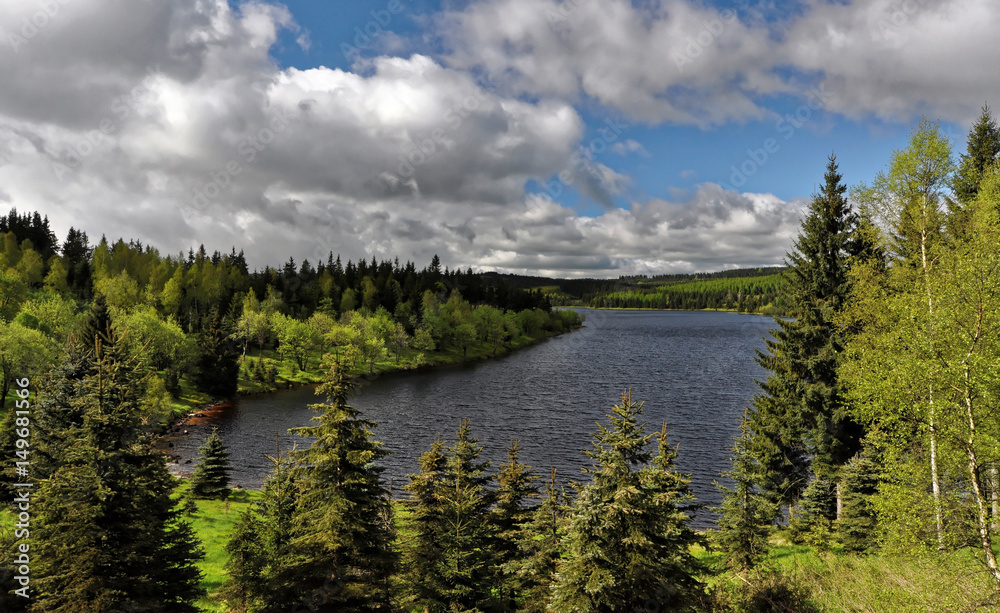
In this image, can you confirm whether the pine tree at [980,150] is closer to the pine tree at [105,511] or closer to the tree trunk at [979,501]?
the tree trunk at [979,501]

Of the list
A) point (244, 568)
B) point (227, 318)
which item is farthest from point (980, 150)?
point (227, 318)

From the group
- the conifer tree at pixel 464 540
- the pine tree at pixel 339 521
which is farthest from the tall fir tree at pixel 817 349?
the pine tree at pixel 339 521

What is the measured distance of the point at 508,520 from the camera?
69.7 feet

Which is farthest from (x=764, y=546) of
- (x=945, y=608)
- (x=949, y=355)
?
(x=949, y=355)

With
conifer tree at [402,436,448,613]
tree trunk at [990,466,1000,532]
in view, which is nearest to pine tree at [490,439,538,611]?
conifer tree at [402,436,448,613]

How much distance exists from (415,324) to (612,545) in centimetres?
11173

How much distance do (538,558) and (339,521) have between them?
25.4 ft

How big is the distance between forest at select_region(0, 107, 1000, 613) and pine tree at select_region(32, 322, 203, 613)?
65 millimetres

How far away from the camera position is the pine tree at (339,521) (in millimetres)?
15328

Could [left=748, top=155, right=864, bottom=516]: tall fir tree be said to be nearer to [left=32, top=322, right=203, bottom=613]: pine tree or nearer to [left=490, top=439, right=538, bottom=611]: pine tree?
[left=490, top=439, right=538, bottom=611]: pine tree

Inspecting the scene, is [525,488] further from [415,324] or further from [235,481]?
[415,324]

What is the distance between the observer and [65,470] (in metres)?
13.5

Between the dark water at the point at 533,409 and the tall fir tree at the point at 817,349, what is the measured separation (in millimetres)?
13004

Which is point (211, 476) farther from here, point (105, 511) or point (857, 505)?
point (857, 505)
